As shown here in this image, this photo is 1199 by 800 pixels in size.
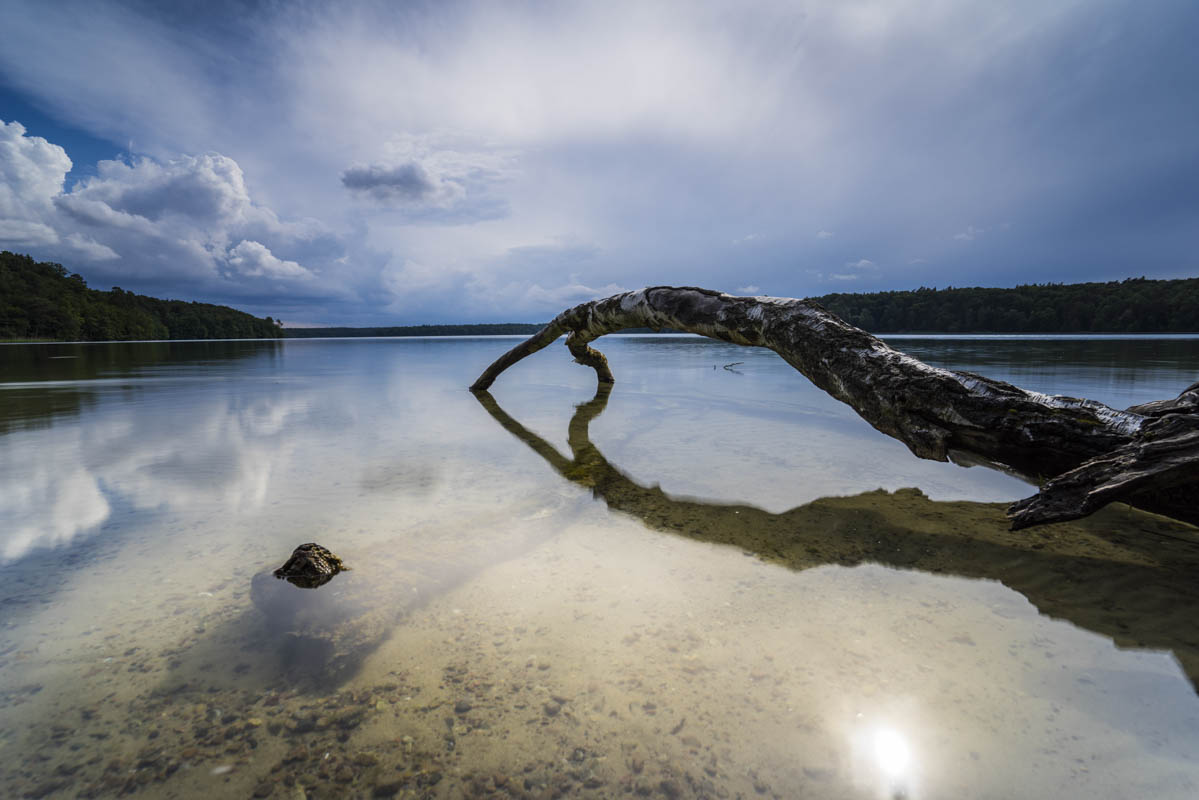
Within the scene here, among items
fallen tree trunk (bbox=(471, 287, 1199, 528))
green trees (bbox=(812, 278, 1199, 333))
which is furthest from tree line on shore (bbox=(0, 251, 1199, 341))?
fallen tree trunk (bbox=(471, 287, 1199, 528))

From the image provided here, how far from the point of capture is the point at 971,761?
1.29m

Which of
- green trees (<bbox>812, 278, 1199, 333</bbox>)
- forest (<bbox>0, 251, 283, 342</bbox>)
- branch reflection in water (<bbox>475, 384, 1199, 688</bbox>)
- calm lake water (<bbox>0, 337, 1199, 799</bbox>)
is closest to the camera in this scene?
calm lake water (<bbox>0, 337, 1199, 799</bbox>)

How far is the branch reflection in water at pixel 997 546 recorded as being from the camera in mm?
1979

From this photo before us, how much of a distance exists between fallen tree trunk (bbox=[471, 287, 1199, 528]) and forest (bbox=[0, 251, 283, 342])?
84779 mm

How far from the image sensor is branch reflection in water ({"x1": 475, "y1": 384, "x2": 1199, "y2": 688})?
77.9 inches

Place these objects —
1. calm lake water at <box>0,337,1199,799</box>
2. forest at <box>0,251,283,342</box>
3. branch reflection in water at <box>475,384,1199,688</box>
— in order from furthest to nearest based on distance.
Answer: forest at <box>0,251,283,342</box> → branch reflection in water at <box>475,384,1199,688</box> → calm lake water at <box>0,337,1199,799</box>

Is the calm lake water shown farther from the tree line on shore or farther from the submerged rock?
the tree line on shore

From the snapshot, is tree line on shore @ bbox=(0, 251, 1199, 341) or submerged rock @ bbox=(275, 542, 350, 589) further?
tree line on shore @ bbox=(0, 251, 1199, 341)

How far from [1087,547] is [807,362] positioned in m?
2.05

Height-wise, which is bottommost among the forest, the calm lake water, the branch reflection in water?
the calm lake water

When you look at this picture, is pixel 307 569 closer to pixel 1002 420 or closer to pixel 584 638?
pixel 584 638

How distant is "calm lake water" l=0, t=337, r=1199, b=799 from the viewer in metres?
1.28

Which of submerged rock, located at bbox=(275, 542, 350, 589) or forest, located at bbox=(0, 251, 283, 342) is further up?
forest, located at bbox=(0, 251, 283, 342)

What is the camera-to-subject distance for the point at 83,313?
65.9 metres
